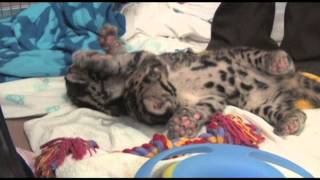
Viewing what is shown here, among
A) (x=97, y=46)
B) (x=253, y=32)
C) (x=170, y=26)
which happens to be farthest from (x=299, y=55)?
(x=97, y=46)

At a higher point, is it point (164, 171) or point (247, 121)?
point (164, 171)

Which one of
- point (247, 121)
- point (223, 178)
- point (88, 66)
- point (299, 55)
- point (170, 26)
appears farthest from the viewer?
point (170, 26)

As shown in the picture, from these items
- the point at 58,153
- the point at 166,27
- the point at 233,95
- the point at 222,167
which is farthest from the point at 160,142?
the point at 166,27

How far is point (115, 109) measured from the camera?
1665mm

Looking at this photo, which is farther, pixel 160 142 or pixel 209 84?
pixel 209 84

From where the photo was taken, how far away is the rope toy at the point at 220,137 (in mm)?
1387

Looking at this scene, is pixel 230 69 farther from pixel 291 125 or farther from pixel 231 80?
pixel 291 125

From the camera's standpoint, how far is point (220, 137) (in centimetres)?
146

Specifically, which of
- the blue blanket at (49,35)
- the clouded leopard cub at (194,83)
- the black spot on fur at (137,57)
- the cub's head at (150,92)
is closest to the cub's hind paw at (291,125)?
the clouded leopard cub at (194,83)

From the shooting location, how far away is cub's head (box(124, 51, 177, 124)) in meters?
1.54

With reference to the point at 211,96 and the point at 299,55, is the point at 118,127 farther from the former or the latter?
the point at 299,55

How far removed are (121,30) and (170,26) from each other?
225mm

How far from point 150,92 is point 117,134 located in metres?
0.16

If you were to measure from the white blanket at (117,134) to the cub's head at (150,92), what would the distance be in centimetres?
6
